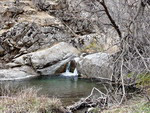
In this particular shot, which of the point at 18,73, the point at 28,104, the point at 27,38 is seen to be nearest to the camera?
the point at 28,104

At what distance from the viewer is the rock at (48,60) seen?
19438 mm

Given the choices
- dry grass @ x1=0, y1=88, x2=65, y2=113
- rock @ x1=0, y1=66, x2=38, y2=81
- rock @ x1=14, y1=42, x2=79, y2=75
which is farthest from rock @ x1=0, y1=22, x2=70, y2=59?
dry grass @ x1=0, y1=88, x2=65, y2=113

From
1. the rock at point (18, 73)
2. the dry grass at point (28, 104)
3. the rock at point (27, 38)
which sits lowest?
the rock at point (18, 73)

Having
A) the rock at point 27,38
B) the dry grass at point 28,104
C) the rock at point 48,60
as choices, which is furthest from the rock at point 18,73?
the dry grass at point 28,104

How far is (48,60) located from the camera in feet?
→ 64.3

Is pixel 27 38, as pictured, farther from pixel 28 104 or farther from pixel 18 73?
pixel 28 104

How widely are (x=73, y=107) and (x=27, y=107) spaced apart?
2.01 meters

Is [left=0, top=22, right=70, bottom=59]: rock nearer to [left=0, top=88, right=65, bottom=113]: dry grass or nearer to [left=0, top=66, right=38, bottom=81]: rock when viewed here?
[left=0, top=66, right=38, bottom=81]: rock

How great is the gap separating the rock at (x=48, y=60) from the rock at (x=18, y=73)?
463 mm

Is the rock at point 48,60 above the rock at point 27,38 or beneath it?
beneath

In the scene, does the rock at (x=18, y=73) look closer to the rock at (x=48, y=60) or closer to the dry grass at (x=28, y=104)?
the rock at (x=48, y=60)

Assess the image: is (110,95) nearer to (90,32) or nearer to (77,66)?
(77,66)

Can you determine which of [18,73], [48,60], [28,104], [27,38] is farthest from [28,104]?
[27,38]

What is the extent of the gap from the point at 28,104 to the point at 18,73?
11010mm
